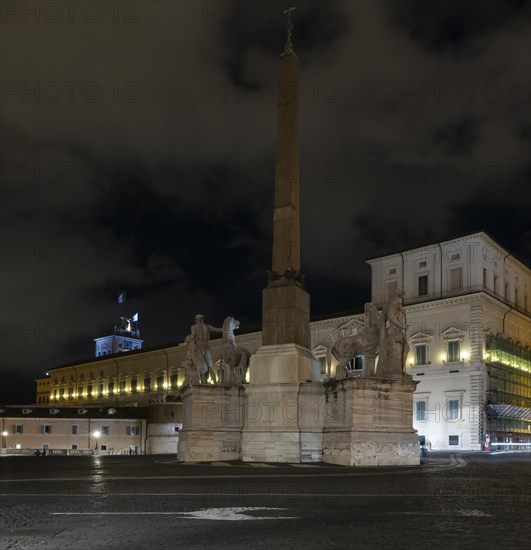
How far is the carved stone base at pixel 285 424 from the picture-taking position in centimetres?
1895

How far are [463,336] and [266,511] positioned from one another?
41.3m

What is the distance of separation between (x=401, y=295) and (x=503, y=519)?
11.7 meters

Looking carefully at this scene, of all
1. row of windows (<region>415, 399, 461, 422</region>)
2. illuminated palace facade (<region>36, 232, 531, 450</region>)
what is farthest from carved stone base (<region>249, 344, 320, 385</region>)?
row of windows (<region>415, 399, 461, 422</region>)

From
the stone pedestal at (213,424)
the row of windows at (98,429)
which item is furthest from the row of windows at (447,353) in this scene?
the stone pedestal at (213,424)

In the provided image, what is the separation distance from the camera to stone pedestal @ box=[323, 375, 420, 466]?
17734 mm

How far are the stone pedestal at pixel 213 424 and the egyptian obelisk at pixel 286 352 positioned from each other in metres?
0.35

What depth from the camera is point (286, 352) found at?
19859 mm

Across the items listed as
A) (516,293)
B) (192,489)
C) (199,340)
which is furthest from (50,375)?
(192,489)

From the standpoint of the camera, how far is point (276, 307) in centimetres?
2047

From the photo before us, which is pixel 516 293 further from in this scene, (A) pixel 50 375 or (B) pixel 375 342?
(A) pixel 50 375

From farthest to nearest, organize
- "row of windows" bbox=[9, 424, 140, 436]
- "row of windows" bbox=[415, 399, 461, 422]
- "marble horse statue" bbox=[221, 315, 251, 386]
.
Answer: "row of windows" bbox=[9, 424, 140, 436] < "row of windows" bbox=[415, 399, 461, 422] < "marble horse statue" bbox=[221, 315, 251, 386]

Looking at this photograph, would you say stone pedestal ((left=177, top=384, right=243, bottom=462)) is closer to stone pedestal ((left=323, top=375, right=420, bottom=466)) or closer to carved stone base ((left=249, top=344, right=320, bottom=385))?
carved stone base ((left=249, top=344, right=320, bottom=385))

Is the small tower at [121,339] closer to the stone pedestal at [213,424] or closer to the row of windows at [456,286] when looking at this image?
the row of windows at [456,286]

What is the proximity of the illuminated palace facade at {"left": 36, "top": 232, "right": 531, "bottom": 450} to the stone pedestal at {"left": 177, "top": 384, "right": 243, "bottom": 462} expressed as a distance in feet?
87.4
